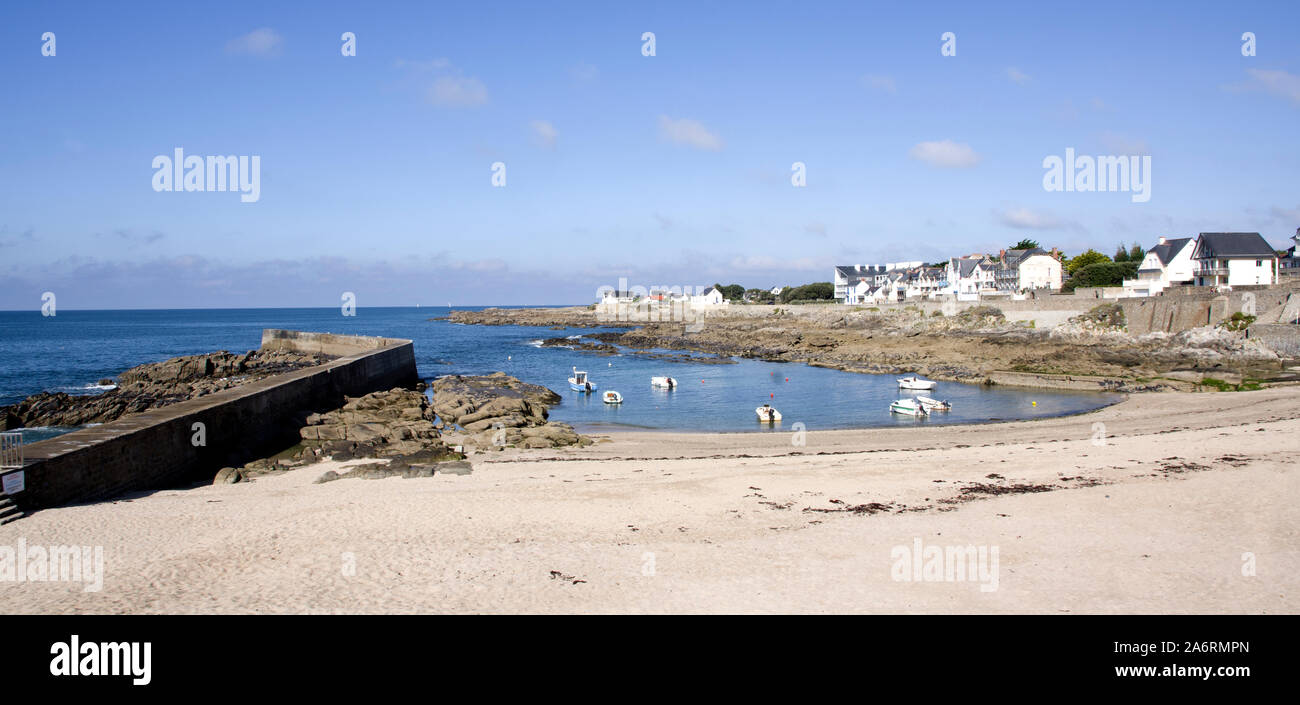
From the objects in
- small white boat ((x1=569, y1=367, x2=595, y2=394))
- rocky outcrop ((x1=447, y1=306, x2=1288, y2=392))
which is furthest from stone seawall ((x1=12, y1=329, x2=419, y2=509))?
rocky outcrop ((x1=447, y1=306, x2=1288, y2=392))

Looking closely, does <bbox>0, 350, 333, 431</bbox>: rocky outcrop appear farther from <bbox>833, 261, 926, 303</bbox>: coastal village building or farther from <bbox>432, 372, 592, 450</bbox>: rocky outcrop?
<bbox>833, 261, 926, 303</bbox>: coastal village building

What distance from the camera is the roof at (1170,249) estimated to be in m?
66.2

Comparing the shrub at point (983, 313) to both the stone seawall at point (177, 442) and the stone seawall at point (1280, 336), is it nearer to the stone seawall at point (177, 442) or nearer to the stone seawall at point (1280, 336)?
the stone seawall at point (1280, 336)

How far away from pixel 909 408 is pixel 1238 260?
42926 mm

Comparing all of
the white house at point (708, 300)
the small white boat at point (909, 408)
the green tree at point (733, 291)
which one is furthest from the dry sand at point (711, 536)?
the green tree at point (733, 291)

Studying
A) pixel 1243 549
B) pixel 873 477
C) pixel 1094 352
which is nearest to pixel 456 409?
pixel 873 477

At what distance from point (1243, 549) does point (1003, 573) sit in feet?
13.6

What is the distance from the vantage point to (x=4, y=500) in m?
12.6

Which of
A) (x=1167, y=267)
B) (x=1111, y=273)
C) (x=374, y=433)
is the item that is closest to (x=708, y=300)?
(x=1111, y=273)

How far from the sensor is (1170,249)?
67.6 metres

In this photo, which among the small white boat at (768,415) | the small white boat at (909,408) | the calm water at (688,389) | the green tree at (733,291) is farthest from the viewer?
the green tree at (733,291)

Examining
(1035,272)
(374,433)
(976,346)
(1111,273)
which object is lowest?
(374,433)

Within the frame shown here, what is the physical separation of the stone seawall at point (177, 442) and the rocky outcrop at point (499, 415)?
508 cm

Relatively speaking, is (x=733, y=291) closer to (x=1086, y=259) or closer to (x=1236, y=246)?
(x=1086, y=259)
